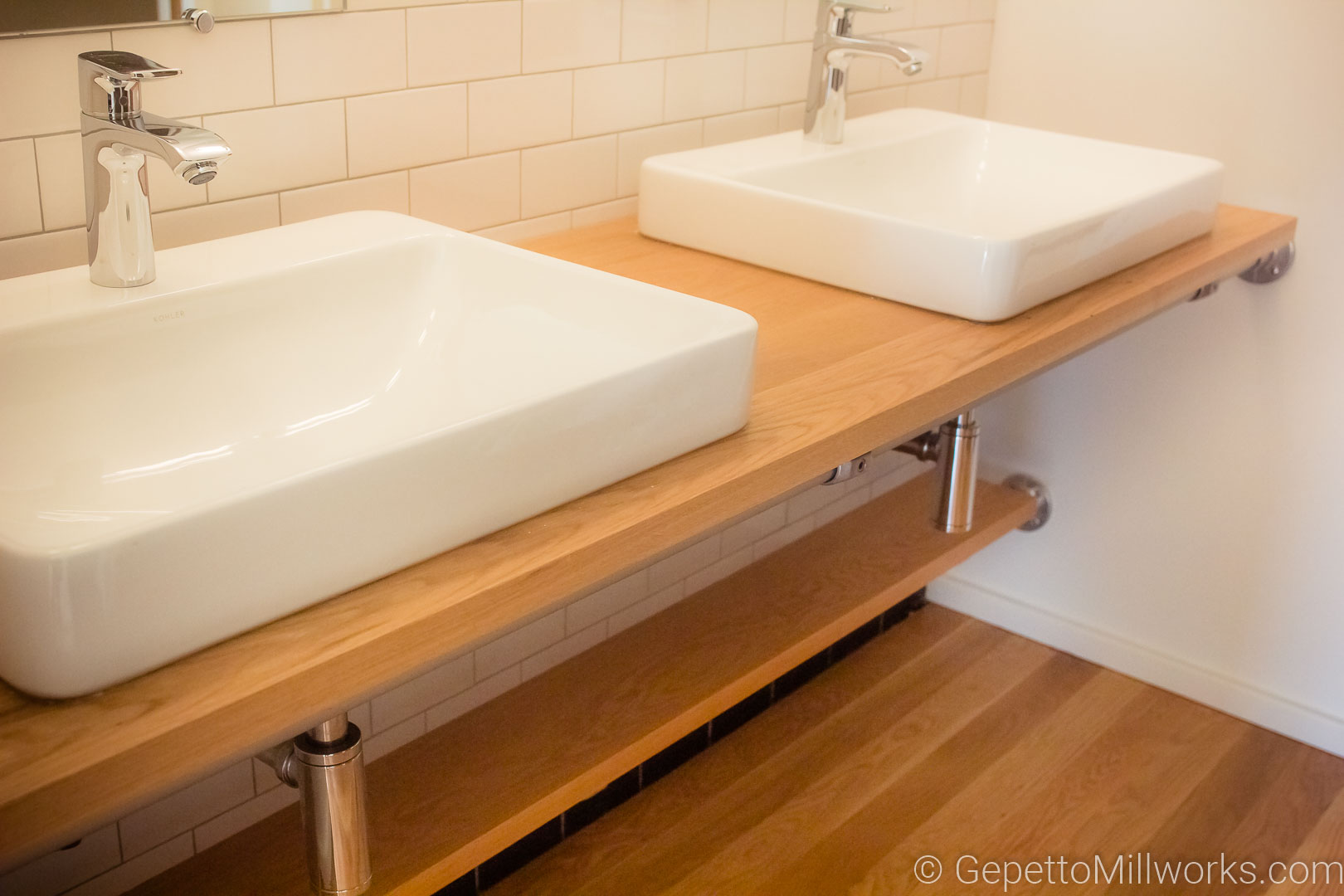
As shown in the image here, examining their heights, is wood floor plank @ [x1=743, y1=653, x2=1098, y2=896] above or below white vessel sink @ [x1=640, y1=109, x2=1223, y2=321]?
below

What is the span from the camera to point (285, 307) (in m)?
1.21

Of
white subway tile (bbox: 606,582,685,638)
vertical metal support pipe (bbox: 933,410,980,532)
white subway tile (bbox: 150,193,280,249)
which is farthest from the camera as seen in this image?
white subway tile (bbox: 606,582,685,638)

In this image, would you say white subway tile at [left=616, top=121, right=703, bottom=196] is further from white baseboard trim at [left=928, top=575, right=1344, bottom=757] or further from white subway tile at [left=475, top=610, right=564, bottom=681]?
white baseboard trim at [left=928, top=575, right=1344, bottom=757]

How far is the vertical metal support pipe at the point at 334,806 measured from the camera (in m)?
1.02

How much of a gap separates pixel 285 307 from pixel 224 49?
0.92 feet

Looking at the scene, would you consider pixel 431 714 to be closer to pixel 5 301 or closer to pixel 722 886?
pixel 722 886

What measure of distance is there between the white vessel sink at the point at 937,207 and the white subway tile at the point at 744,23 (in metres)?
0.16

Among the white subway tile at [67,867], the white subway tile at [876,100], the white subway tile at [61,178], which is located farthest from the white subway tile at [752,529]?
the white subway tile at [61,178]

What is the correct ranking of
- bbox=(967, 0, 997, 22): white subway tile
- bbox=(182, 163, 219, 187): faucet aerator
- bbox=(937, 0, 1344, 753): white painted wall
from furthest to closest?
bbox=(967, 0, 997, 22): white subway tile → bbox=(937, 0, 1344, 753): white painted wall → bbox=(182, 163, 219, 187): faucet aerator

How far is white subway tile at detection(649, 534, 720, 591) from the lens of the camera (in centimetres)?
200

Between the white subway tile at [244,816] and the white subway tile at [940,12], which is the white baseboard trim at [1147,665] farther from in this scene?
the white subway tile at [244,816]

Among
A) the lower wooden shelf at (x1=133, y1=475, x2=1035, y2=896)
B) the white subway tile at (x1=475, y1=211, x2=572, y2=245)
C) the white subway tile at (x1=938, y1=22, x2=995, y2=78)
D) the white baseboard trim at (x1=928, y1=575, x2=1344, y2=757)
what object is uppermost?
the white subway tile at (x1=938, y1=22, x2=995, y2=78)

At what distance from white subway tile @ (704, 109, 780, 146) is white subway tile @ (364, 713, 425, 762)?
3.06 feet

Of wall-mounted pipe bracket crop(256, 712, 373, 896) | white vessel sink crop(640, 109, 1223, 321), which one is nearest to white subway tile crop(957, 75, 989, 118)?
white vessel sink crop(640, 109, 1223, 321)
